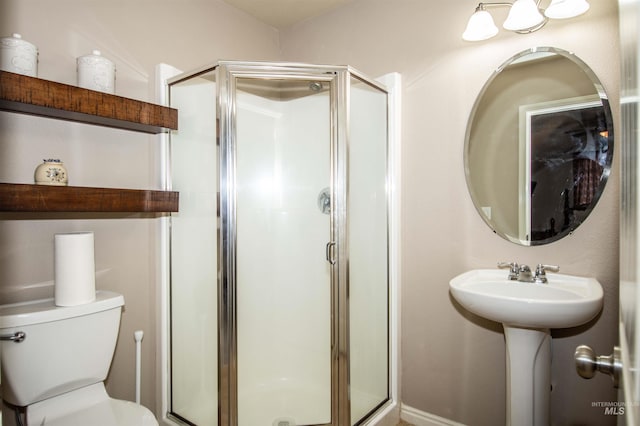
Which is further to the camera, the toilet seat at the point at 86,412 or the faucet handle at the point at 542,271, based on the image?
the faucet handle at the point at 542,271

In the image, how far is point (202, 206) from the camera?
1.86m

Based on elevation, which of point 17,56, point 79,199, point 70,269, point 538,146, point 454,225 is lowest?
point 70,269

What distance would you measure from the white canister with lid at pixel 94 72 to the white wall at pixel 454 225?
1429 mm

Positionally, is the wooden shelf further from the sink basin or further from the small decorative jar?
the sink basin

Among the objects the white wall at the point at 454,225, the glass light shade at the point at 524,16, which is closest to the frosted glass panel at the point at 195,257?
the white wall at the point at 454,225

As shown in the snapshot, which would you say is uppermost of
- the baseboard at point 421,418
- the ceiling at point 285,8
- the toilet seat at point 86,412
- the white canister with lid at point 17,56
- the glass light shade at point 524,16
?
the ceiling at point 285,8

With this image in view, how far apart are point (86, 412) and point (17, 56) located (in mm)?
1402

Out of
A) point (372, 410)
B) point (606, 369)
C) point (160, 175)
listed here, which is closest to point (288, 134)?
point (160, 175)

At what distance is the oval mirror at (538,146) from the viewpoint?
1653mm

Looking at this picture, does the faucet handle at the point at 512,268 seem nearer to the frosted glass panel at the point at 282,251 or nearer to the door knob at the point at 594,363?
the frosted glass panel at the point at 282,251

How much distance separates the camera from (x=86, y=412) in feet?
4.86

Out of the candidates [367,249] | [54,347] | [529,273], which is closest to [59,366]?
[54,347]

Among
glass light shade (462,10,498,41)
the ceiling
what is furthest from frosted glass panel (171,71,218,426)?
glass light shade (462,10,498,41)

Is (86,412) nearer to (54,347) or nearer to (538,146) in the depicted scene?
(54,347)
